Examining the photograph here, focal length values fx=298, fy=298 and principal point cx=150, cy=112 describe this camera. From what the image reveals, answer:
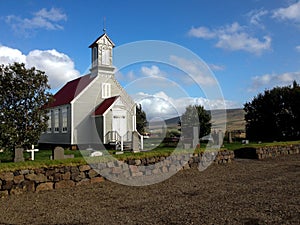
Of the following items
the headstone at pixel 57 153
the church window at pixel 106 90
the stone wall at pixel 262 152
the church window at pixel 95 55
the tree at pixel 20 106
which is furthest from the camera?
the church window at pixel 95 55

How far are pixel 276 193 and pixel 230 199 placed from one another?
142 centimetres

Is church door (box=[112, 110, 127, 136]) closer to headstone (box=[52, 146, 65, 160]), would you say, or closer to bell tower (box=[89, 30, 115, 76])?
bell tower (box=[89, 30, 115, 76])

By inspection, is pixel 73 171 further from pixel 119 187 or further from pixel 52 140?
pixel 52 140

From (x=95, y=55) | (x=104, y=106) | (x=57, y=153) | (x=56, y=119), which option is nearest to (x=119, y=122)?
(x=104, y=106)

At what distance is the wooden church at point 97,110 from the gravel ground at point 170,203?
1337cm

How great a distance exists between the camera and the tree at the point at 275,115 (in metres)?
29.8

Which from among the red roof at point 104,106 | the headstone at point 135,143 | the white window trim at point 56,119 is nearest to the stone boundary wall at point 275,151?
the headstone at point 135,143

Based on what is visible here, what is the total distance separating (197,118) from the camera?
107 ft

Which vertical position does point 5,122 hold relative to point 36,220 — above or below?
above

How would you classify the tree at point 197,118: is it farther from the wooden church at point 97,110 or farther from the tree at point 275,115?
the wooden church at point 97,110

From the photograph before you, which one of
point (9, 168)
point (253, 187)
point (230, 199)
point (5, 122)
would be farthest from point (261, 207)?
point (5, 122)

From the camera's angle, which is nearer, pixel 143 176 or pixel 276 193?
pixel 276 193

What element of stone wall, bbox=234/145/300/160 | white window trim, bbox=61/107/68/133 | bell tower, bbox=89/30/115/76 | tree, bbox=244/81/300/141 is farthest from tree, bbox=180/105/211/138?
stone wall, bbox=234/145/300/160

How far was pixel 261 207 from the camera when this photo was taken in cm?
625
